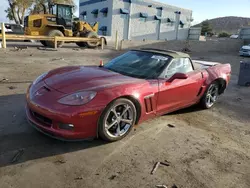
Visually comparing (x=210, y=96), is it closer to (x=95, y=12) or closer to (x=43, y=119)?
(x=43, y=119)

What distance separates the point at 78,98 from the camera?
3256 millimetres

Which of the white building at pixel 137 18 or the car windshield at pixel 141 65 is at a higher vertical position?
the white building at pixel 137 18

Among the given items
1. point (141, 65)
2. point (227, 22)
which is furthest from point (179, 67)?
point (227, 22)

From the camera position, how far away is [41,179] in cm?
268

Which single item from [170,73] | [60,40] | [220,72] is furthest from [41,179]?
[60,40]

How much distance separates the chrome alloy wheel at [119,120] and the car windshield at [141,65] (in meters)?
0.72

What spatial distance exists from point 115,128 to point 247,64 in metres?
6.55

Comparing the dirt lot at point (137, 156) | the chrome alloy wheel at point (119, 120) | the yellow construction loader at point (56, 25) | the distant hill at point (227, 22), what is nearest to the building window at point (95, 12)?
the yellow construction loader at point (56, 25)

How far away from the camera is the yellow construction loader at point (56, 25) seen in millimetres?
15816

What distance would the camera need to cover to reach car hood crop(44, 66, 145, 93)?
346 cm

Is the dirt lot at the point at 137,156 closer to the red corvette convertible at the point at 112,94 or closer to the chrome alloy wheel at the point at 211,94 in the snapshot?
the red corvette convertible at the point at 112,94

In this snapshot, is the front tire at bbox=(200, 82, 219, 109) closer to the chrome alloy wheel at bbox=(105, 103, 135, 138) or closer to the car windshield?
the car windshield

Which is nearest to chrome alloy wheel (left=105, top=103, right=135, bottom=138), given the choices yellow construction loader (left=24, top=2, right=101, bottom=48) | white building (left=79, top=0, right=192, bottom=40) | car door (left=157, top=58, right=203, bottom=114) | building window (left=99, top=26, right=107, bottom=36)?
car door (left=157, top=58, right=203, bottom=114)

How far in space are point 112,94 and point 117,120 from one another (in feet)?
1.45
